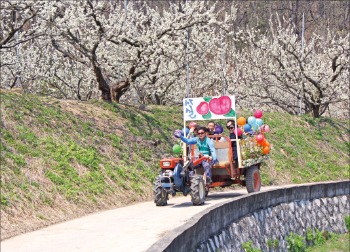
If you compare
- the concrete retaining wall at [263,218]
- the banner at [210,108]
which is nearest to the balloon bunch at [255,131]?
the banner at [210,108]

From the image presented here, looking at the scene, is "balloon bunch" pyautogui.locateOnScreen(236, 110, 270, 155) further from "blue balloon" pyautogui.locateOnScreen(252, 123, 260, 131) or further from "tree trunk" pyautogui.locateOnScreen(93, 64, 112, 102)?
"tree trunk" pyautogui.locateOnScreen(93, 64, 112, 102)

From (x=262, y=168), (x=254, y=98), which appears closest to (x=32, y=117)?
(x=262, y=168)

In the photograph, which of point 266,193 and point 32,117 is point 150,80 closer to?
point 32,117

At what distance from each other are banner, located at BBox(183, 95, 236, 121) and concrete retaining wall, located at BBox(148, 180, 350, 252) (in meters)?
2.33


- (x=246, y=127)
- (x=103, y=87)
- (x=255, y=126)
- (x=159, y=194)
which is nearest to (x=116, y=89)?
(x=103, y=87)

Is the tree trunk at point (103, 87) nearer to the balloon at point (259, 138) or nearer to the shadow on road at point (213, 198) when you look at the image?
the shadow on road at point (213, 198)

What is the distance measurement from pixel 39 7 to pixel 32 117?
420 cm

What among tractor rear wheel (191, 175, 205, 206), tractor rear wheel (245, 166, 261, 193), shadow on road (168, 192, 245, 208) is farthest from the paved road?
tractor rear wheel (245, 166, 261, 193)

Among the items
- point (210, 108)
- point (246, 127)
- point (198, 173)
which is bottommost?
point (198, 173)

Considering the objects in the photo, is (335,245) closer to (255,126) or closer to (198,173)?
(255,126)

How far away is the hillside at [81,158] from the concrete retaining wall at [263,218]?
10.2 feet

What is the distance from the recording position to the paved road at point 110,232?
10.6 m

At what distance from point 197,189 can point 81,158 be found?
12.3 feet

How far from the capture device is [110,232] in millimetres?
11906
